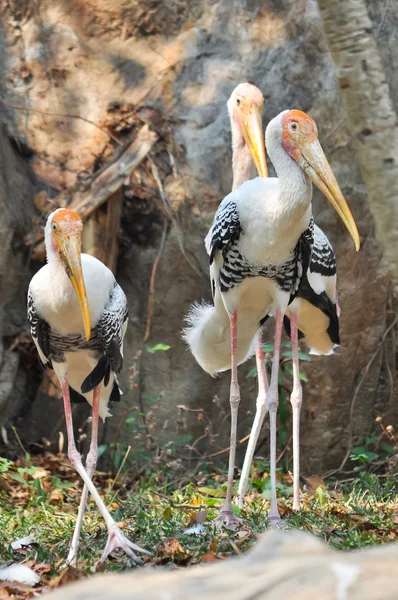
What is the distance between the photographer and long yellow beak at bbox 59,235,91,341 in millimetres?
4312

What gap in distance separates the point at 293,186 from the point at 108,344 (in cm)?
122

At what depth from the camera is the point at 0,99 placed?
711 centimetres

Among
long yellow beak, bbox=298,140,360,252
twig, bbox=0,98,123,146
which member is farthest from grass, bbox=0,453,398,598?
twig, bbox=0,98,123,146

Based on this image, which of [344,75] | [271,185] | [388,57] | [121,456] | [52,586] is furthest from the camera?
[388,57]

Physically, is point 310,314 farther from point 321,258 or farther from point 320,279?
point 321,258

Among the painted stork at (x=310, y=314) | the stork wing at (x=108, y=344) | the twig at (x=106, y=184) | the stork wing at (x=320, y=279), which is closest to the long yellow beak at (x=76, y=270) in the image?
the stork wing at (x=108, y=344)

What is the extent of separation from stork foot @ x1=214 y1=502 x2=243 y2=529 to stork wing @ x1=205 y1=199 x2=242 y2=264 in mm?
1298

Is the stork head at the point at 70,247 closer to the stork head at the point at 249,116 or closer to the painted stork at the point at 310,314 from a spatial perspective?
the painted stork at the point at 310,314

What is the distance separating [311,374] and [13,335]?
2274 mm

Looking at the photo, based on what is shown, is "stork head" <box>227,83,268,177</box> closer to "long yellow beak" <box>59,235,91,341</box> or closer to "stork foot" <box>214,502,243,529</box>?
"long yellow beak" <box>59,235,91,341</box>

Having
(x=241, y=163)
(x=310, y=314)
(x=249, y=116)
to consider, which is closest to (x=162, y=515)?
(x=310, y=314)

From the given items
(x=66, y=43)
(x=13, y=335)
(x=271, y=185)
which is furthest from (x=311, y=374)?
(x=66, y=43)

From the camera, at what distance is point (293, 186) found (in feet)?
14.1

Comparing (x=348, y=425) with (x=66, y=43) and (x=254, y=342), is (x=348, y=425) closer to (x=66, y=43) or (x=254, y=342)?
(x=254, y=342)
